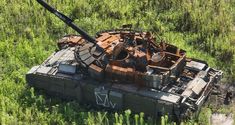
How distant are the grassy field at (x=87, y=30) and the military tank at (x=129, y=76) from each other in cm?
46

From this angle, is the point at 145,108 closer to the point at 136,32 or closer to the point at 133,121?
the point at 133,121

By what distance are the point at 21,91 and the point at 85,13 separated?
6.38 metres

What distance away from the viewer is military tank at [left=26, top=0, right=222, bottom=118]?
14.8 meters

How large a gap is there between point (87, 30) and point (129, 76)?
6.27m

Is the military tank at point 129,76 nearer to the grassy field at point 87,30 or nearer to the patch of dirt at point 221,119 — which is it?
the grassy field at point 87,30

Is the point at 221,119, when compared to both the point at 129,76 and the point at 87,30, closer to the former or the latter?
the point at 129,76

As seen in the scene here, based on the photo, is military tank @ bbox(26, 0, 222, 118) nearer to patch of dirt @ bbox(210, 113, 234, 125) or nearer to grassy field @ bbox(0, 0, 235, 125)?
grassy field @ bbox(0, 0, 235, 125)

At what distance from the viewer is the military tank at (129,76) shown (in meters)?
14.8

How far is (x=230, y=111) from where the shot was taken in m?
16.1

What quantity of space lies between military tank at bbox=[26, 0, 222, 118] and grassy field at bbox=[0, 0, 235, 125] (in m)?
0.46

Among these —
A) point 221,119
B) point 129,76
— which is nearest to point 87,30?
point 129,76

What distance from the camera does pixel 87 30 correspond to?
2094 cm

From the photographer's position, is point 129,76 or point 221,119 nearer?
point 129,76

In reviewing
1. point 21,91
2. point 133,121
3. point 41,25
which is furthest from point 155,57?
point 41,25
